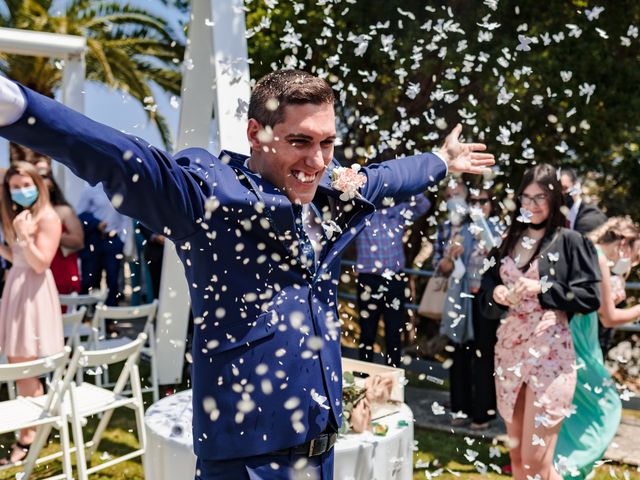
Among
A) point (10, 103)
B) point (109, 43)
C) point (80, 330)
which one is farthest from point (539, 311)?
point (109, 43)

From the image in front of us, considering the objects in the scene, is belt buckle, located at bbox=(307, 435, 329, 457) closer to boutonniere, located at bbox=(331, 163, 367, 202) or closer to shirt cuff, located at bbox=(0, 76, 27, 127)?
boutonniere, located at bbox=(331, 163, 367, 202)

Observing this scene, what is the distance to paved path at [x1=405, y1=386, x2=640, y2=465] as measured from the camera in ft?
18.5

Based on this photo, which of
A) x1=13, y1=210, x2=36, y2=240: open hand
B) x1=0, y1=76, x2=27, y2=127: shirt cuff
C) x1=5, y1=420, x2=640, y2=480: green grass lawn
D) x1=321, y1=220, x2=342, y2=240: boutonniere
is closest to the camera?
x1=0, y1=76, x2=27, y2=127: shirt cuff

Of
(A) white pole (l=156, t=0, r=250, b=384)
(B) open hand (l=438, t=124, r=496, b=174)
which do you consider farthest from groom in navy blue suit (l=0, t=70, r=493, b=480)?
(A) white pole (l=156, t=0, r=250, b=384)

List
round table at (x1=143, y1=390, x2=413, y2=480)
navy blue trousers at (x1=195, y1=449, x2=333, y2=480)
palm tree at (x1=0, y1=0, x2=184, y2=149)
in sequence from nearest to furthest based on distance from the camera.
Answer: navy blue trousers at (x1=195, y1=449, x2=333, y2=480), round table at (x1=143, y1=390, x2=413, y2=480), palm tree at (x1=0, y1=0, x2=184, y2=149)

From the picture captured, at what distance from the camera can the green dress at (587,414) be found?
4.42 m

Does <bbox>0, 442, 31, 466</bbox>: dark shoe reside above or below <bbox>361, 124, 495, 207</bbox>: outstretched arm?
below

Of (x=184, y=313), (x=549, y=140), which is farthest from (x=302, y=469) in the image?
(x=549, y=140)

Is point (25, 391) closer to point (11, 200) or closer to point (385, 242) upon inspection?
point (11, 200)

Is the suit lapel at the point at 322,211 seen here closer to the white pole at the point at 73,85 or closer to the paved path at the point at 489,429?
the paved path at the point at 489,429

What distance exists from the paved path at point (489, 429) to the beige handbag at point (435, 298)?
2.72 feet

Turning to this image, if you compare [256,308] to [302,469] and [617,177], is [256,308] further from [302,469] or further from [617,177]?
[617,177]

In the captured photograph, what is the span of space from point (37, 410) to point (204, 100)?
9.03 ft

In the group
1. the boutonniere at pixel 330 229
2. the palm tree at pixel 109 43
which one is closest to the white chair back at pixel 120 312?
the boutonniere at pixel 330 229
